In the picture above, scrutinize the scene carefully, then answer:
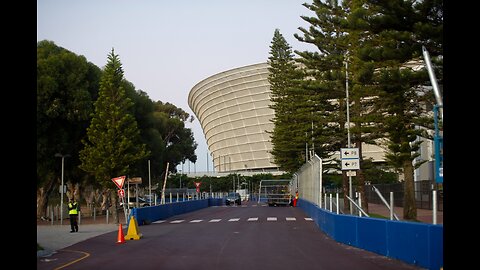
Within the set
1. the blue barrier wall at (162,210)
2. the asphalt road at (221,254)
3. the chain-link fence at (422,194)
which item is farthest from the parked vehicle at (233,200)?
the asphalt road at (221,254)

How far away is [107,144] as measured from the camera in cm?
4212

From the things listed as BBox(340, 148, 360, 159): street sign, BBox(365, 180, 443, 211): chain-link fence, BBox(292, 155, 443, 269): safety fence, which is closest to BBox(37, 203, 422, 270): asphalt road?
BBox(292, 155, 443, 269): safety fence

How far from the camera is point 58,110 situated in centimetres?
4416

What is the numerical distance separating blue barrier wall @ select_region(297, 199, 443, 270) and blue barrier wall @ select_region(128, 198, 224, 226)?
14.3 m

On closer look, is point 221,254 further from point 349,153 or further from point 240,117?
point 240,117

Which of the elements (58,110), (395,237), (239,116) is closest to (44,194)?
(58,110)

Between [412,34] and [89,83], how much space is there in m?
31.2

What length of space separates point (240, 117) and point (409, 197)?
346 feet

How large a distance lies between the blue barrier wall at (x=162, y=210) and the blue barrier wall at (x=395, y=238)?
1430cm

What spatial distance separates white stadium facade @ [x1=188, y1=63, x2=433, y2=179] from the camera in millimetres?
130250

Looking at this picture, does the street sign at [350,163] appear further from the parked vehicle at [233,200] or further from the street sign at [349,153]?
the parked vehicle at [233,200]
